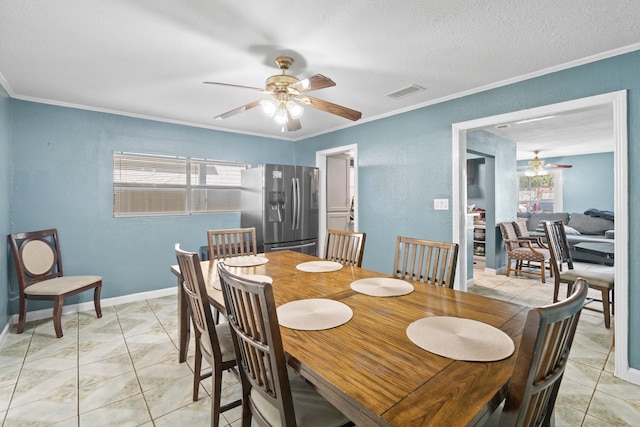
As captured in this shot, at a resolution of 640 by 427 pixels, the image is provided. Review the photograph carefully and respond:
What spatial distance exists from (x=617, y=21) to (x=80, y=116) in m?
4.85

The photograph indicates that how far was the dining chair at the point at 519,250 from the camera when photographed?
4695mm

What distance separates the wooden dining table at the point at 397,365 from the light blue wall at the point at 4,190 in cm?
265

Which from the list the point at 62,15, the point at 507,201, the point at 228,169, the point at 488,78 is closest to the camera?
the point at 62,15

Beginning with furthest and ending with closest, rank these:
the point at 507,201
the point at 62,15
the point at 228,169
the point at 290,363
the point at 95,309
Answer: the point at 507,201 < the point at 228,169 < the point at 95,309 < the point at 62,15 < the point at 290,363

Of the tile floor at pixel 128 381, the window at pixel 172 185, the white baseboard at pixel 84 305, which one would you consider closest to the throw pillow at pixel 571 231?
the tile floor at pixel 128 381

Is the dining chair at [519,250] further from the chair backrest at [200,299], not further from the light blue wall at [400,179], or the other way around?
the chair backrest at [200,299]

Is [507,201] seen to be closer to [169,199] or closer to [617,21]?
[617,21]

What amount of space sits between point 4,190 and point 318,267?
3114 mm

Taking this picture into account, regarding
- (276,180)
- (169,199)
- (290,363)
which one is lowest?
(290,363)

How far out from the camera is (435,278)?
2033 millimetres

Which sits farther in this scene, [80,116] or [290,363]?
[80,116]

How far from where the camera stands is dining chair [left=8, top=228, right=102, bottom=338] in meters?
2.81

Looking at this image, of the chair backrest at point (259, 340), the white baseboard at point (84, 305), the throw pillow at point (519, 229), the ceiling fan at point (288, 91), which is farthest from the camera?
the throw pillow at point (519, 229)

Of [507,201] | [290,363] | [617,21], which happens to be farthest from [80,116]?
[507,201]
